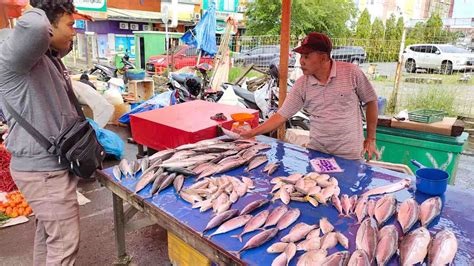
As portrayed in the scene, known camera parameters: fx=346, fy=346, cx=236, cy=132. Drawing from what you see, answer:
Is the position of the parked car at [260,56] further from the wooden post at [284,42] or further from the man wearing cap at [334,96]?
the man wearing cap at [334,96]

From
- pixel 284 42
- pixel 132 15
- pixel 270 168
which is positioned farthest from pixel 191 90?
pixel 132 15

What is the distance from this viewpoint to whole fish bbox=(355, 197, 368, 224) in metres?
1.89

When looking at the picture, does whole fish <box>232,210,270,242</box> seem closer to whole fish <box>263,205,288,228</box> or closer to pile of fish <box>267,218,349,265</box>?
whole fish <box>263,205,288,228</box>

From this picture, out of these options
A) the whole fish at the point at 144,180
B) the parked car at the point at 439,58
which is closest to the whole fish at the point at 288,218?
the whole fish at the point at 144,180

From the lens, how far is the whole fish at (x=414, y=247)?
152 cm

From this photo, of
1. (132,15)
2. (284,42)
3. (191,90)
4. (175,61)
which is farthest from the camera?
(132,15)

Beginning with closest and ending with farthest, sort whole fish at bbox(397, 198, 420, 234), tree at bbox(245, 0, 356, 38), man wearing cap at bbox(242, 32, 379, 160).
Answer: whole fish at bbox(397, 198, 420, 234)
man wearing cap at bbox(242, 32, 379, 160)
tree at bbox(245, 0, 356, 38)

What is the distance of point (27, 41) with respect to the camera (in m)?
1.73

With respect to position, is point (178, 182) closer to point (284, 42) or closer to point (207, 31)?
point (284, 42)

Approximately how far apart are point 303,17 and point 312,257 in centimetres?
2452

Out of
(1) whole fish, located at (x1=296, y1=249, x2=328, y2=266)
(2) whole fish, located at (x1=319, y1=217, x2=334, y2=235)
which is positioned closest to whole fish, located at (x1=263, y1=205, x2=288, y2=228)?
(2) whole fish, located at (x1=319, y1=217, x2=334, y2=235)

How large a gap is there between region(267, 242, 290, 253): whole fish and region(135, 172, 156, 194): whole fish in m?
1.10

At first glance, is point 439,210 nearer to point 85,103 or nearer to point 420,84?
point 85,103

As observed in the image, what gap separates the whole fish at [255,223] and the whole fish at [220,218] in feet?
0.40
